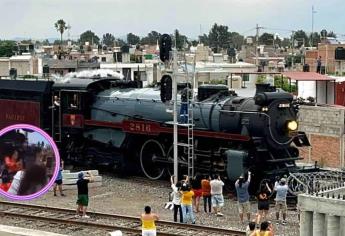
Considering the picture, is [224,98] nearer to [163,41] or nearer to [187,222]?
[163,41]

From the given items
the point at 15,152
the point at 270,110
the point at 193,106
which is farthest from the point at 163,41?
the point at 15,152

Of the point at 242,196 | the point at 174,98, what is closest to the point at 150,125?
the point at 174,98

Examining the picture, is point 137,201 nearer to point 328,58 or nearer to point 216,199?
point 216,199

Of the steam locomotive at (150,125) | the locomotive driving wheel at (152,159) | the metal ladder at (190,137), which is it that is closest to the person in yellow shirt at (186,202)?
the steam locomotive at (150,125)

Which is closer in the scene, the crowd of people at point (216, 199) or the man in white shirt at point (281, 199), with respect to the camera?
the crowd of people at point (216, 199)

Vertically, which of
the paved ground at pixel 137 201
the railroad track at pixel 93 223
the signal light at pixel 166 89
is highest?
the signal light at pixel 166 89

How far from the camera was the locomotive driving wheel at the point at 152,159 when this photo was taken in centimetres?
2108

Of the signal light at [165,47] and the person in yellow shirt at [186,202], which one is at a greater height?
the signal light at [165,47]

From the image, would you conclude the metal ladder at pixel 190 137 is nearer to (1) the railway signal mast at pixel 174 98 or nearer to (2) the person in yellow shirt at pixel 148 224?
(1) the railway signal mast at pixel 174 98

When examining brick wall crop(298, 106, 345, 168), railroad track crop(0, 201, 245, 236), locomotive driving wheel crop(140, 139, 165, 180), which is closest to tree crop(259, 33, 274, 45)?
brick wall crop(298, 106, 345, 168)

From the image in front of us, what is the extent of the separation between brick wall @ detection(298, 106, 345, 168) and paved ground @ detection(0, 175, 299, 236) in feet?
26.5

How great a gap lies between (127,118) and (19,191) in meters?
6.95

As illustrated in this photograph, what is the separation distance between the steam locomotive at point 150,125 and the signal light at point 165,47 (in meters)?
1.55

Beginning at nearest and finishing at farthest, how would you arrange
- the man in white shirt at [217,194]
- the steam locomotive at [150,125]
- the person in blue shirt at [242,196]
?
the person in blue shirt at [242,196] → the man in white shirt at [217,194] → the steam locomotive at [150,125]
